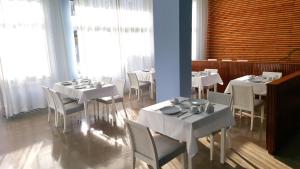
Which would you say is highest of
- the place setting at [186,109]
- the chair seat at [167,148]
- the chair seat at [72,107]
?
the place setting at [186,109]

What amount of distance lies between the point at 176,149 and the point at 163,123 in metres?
0.33

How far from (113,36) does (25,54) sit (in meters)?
2.18

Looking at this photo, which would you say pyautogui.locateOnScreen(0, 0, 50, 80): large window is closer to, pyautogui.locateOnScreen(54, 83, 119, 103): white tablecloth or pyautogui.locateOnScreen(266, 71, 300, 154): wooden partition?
pyautogui.locateOnScreen(54, 83, 119, 103): white tablecloth

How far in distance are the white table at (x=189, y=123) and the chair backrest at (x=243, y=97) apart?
118 centimetres

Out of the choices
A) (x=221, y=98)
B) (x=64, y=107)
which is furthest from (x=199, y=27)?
(x=64, y=107)

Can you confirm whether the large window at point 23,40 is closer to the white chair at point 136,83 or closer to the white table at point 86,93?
the white table at point 86,93

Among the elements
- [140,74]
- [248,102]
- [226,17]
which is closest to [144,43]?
[140,74]

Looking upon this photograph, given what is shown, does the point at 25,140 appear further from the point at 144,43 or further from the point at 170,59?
the point at 144,43

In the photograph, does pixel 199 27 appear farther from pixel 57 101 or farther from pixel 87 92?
pixel 57 101

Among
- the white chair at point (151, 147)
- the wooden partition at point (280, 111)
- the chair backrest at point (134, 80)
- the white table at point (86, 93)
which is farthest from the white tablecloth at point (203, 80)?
the white chair at point (151, 147)

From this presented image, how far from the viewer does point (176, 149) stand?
7.48ft

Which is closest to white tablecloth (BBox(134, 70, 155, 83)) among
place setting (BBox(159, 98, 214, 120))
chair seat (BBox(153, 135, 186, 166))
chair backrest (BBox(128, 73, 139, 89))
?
chair backrest (BBox(128, 73, 139, 89))

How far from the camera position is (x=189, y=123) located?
2240 millimetres

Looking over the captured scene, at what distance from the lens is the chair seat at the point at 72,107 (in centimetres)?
394
